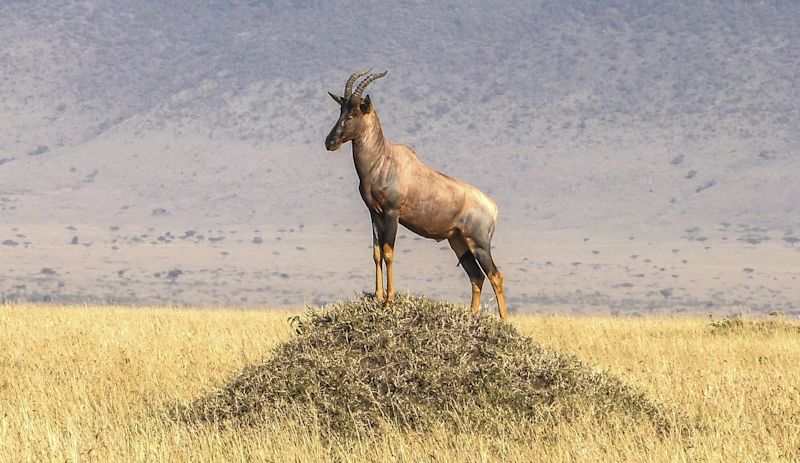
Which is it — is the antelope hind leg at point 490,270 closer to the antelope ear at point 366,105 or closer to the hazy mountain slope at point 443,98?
the antelope ear at point 366,105

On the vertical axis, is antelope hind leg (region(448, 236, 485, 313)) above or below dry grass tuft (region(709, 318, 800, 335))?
above

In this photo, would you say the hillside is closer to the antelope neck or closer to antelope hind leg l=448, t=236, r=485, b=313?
antelope hind leg l=448, t=236, r=485, b=313

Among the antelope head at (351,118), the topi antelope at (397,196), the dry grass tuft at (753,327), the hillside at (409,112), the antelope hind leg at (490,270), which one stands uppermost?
the hillside at (409,112)

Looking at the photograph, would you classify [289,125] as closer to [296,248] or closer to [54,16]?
[296,248]

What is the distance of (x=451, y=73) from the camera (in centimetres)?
14075

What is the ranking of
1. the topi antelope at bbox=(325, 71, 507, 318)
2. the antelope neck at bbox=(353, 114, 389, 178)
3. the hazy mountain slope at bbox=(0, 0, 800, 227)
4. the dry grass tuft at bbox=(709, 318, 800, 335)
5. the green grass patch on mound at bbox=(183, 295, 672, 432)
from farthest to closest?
the hazy mountain slope at bbox=(0, 0, 800, 227) → the dry grass tuft at bbox=(709, 318, 800, 335) → the antelope neck at bbox=(353, 114, 389, 178) → the topi antelope at bbox=(325, 71, 507, 318) → the green grass patch on mound at bbox=(183, 295, 672, 432)

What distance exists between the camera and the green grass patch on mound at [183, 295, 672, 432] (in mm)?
12828

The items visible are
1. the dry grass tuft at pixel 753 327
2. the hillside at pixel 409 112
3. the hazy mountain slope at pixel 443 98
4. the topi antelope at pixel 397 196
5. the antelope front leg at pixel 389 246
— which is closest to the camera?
the antelope front leg at pixel 389 246

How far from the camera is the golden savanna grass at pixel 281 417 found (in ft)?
38.8

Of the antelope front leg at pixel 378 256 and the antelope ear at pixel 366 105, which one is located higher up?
the antelope ear at pixel 366 105

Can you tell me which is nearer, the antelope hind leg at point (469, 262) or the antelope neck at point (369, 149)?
the antelope neck at point (369, 149)

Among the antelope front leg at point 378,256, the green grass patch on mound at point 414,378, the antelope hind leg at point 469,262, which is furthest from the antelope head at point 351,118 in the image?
the antelope hind leg at point 469,262

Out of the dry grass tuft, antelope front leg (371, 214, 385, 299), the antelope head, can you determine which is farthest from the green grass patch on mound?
the dry grass tuft

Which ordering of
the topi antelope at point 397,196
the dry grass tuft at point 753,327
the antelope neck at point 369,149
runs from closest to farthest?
the topi antelope at point 397,196, the antelope neck at point 369,149, the dry grass tuft at point 753,327
